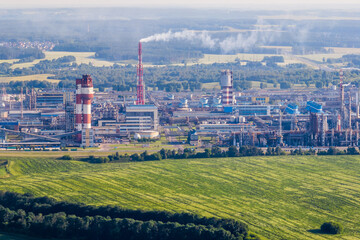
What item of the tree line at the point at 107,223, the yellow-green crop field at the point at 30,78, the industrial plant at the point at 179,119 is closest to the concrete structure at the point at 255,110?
the industrial plant at the point at 179,119

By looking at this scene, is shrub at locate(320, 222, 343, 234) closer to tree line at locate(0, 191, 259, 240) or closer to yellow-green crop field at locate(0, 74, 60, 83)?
tree line at locate(0, 191, 259, 240)

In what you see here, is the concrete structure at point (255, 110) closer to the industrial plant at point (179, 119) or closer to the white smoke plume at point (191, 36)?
the industrial plant at point (179, 119)

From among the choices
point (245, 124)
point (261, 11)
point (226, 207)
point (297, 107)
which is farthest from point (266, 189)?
point (261, 11)

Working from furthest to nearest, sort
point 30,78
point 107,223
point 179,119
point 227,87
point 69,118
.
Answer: point 30,78 < point 227,87 < point 179,119 < point 69,118 < point 107,223

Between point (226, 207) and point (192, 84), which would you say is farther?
point (192, 84)

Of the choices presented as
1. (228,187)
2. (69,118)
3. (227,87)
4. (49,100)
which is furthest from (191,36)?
(228,187)

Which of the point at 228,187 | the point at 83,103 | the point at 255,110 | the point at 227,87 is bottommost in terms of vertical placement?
the point at 228,187

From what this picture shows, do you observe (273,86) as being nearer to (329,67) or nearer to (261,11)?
(329,67)

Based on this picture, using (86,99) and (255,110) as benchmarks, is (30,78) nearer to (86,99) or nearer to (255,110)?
(255,110)
